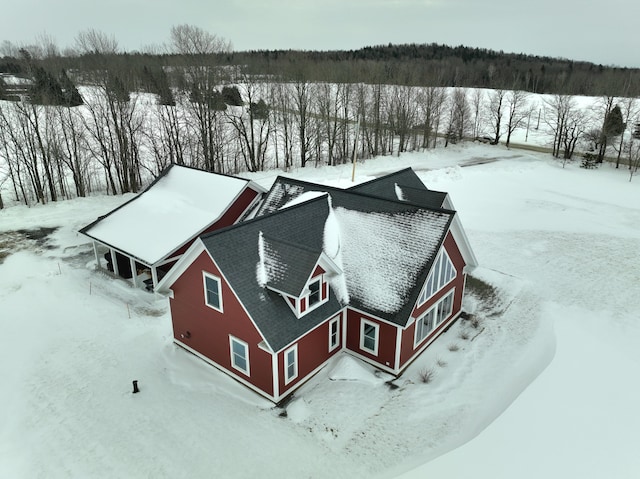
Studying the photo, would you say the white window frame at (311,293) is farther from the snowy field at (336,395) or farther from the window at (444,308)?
the window at (444,308)

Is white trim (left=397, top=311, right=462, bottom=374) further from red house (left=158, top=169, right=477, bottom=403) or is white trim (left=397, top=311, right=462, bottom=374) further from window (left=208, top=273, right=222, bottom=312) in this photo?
window (left=208, top=273, right=222, bottom=312)

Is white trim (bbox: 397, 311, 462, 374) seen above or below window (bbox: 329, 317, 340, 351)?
below

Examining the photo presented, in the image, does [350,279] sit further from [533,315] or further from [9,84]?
[9,84]

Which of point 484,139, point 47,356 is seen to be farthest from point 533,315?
point 484,139

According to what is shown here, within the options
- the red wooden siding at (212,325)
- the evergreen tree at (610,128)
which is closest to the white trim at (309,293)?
the red wooden siding at (212,325)

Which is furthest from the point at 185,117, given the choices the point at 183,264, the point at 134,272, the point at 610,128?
the point at 610,128

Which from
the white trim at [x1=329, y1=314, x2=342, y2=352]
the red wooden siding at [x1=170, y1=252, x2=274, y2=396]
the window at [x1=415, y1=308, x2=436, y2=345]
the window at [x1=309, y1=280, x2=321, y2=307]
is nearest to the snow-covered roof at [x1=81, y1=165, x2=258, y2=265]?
the red wooden siding at [x1=170, y1=252, x2=274, y2=396]
